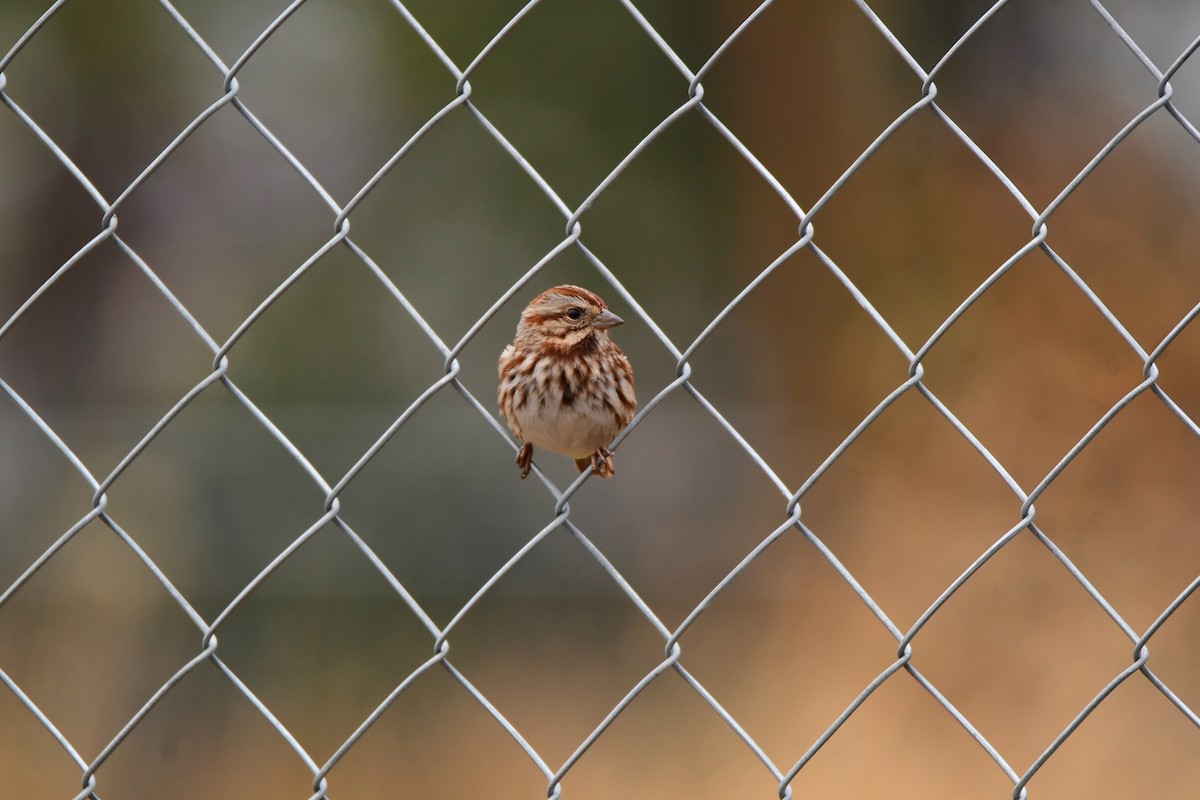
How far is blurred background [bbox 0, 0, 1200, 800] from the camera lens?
5445mm

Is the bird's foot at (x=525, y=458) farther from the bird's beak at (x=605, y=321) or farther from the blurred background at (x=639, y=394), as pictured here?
the blurred background at (x=639, y=394)

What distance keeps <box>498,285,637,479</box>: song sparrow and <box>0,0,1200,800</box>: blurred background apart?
278 cm

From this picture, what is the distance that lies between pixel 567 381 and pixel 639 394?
150 inches

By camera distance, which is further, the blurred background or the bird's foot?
the blurred background

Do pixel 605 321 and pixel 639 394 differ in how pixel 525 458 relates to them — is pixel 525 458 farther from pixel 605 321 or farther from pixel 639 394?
pixel 639 394

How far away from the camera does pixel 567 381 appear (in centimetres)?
287

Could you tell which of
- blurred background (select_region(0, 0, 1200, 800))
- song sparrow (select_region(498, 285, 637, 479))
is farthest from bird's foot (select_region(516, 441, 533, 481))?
blurred background (select_region(0, 0, 1200, 800))

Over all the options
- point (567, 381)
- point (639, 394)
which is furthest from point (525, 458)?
point (639, 394)

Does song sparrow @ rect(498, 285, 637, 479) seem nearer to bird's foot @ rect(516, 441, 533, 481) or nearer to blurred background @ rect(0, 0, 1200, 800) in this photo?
bird's foot @ rect(516, 441, 533, 481)

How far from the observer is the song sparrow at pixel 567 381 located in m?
2.86

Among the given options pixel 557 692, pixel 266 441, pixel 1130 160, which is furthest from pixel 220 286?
pixel 1130 160

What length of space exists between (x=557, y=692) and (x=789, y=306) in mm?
2328

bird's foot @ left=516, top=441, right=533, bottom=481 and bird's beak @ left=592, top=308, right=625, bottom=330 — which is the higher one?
bird's beak @ left=592, top=308, right=625, bottom=330

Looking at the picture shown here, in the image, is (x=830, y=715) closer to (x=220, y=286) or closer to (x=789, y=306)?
(x=789, y=306)
